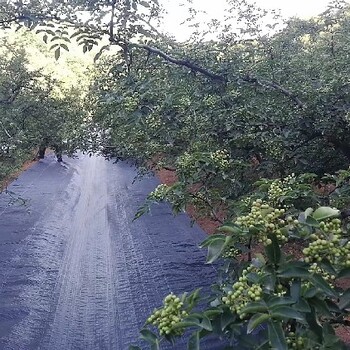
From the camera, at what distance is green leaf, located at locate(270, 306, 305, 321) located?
857 mm

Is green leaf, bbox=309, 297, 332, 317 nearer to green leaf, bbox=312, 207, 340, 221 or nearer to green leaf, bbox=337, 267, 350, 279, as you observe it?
green leaf, bbox=337, 267, 350, 279

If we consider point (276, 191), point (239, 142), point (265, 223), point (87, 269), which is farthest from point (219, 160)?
point (87, 269)

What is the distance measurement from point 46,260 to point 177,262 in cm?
171

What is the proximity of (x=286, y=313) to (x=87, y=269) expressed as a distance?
15.8 feet

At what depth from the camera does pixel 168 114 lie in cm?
231

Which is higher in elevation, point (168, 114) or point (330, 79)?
point (330, 79)

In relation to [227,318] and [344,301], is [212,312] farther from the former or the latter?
[344,301]

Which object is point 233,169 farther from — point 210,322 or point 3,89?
point 3,89

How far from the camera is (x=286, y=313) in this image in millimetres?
858

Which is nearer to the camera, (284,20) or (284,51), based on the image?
(284,51)

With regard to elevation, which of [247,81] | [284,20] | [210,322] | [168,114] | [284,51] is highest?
[284,20]

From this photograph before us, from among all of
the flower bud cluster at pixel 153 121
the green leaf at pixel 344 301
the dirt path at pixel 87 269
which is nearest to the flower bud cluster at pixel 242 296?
the green leaf at pixel 344 301

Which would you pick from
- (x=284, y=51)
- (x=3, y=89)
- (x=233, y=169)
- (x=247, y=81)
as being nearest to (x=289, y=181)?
(x=233, y=169)

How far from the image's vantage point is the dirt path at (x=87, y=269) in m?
3.92
